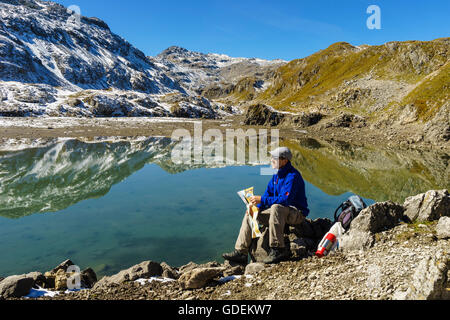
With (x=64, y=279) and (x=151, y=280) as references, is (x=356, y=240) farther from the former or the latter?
(x=64, y=279)

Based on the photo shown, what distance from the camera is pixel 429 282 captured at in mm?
4801

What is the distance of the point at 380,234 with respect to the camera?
8227mm

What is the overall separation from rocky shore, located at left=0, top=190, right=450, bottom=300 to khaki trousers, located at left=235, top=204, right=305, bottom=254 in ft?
1.22

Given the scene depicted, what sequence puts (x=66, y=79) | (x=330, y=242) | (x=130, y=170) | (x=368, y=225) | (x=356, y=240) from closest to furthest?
(x=356, y=240) < (x=368, y=225) < (x=330, y=242) < (x=130, y=170) < (x=66, y=79)

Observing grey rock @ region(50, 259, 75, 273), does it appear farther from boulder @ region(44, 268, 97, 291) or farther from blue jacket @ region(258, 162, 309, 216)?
blue jacket @ region(258, 162, 309, 216)

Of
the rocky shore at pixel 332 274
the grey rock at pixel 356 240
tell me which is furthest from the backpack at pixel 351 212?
the grey rock at pixel 356 240

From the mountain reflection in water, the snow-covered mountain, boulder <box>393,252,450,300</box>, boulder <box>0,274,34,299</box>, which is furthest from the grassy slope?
boulder <box>0,274,34,299</box>

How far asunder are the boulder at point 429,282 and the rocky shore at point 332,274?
0.01 meters

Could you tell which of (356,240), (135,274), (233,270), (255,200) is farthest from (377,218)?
(135,274)

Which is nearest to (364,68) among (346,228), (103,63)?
(346,228)

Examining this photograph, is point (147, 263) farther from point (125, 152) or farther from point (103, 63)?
point (103, 63)

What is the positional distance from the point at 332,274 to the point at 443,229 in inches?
133

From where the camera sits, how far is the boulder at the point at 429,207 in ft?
28.6
